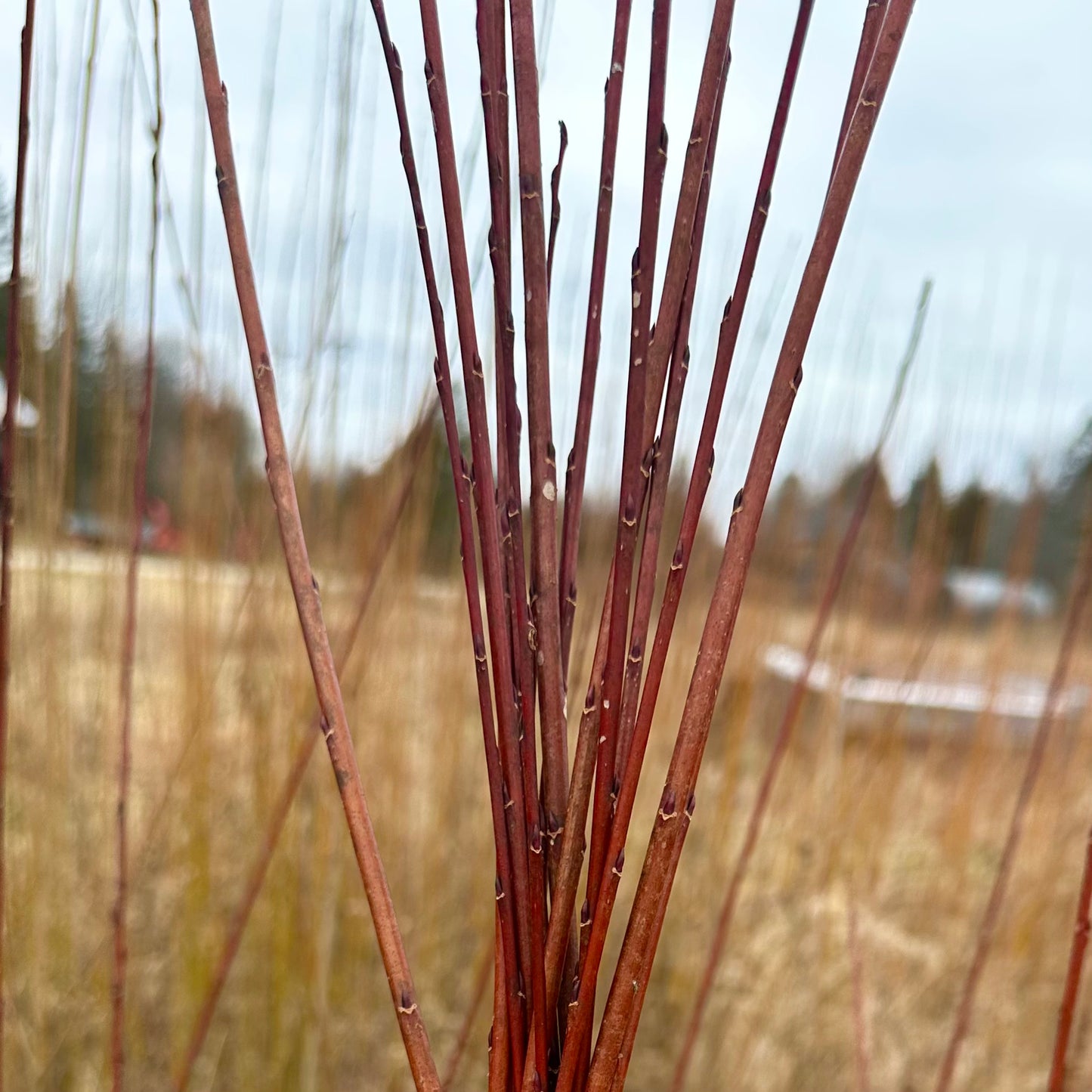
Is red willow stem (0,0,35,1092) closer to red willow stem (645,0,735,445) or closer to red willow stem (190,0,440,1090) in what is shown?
red willow stem (190,0,440,1090)

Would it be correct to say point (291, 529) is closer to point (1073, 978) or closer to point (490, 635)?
point (490, 635)

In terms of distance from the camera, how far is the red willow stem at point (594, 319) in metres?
0.30

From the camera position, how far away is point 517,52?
291 mm

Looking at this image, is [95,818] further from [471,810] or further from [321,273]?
[321,273]

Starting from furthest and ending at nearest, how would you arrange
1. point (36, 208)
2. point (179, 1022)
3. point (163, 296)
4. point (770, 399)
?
point (179, 1022) → point (163, 296) → point (36, 208) → point (770, 399)

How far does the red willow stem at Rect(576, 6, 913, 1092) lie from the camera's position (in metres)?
0.27

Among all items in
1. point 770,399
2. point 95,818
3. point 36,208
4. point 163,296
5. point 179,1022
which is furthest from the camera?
point 95,818

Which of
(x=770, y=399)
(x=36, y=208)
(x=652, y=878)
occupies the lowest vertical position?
(x=652, y=878)

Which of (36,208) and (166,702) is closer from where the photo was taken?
(36,208)

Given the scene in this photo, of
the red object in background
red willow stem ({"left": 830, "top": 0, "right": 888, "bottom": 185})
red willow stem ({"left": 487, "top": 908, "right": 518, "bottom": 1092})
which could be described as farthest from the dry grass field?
red willow stem ({"left": 830, "top": 0, "right": 888, "bottom": 185})

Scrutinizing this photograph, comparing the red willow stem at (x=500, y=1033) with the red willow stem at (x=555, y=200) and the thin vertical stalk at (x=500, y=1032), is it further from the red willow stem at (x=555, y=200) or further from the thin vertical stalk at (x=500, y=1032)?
the red willow stem at (x=555, y=200)

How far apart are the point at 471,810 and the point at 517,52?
1340mm

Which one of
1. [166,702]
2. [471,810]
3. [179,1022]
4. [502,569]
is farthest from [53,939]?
[502,569]

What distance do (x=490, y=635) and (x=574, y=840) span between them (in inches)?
2.6
